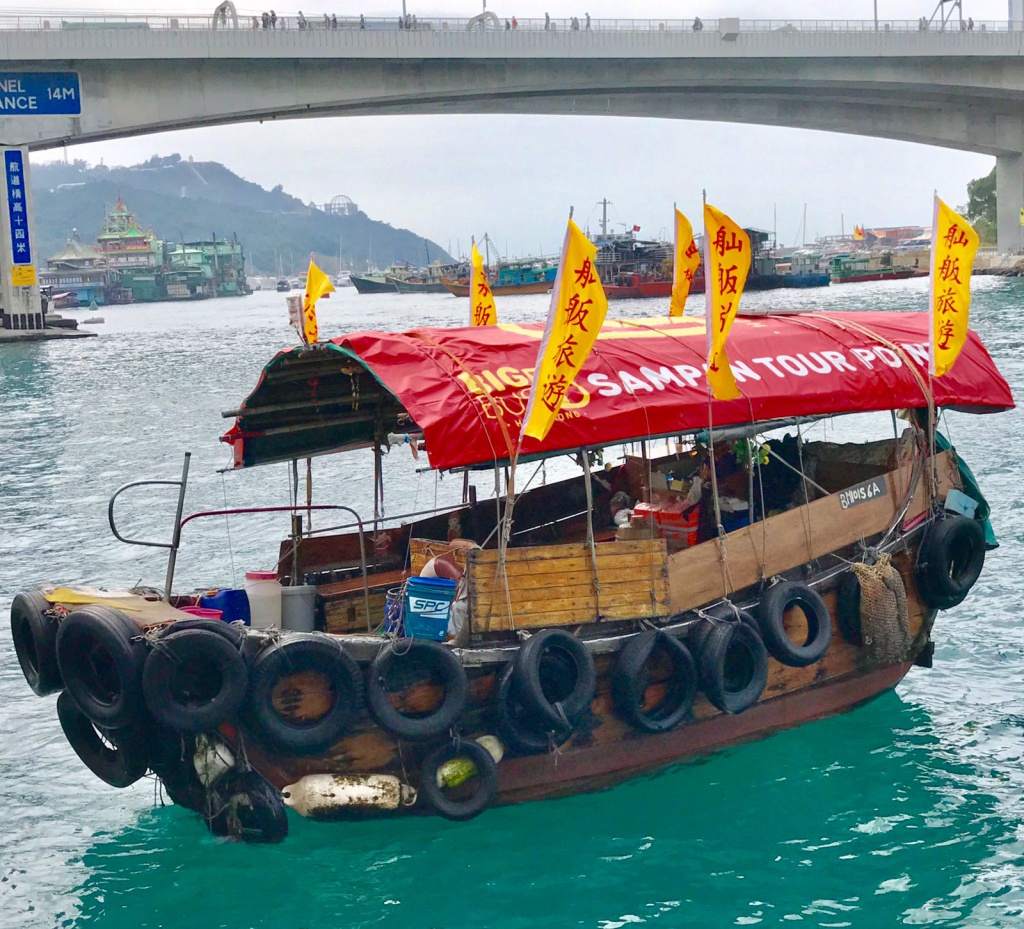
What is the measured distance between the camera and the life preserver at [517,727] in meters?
8.42

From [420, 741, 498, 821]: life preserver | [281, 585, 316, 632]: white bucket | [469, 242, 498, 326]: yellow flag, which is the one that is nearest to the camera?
[420, 741, 498, 821]: life preserver

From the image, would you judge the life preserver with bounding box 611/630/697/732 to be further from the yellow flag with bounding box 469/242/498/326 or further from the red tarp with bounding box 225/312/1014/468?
the yellow flag with bounding box 469/242/498/326

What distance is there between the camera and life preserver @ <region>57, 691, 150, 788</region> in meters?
8.21

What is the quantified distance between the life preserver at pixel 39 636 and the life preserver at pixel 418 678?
2133 millimetres

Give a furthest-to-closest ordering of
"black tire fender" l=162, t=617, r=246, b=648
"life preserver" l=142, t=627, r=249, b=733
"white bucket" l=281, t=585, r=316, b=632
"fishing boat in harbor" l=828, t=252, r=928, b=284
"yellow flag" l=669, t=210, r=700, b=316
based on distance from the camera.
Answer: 1. "fishing boat in harbor" l=828, t=252, r=928, b=284
2. "yellow flag" l=669, t=210, r=700, b=316
3. "white bucket" l=281, t=585, r=316, b=632
4. "black tire fender" l=162, t=617, r=246, b=648
5. "life preserver" l=142, t=627, r=249, b=733

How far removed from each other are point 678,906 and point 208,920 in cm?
299

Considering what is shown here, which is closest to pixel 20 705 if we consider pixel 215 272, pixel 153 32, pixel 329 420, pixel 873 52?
pixel 329 420

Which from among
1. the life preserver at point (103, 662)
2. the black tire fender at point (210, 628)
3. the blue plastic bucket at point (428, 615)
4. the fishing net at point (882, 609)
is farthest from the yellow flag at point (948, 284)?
the life preserver at point (103, 662)

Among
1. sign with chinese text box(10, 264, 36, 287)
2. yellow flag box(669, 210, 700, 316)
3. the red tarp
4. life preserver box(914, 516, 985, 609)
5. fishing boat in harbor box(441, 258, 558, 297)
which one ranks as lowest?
life preserver box(914, 516, 985, 609)

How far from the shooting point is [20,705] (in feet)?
38.5

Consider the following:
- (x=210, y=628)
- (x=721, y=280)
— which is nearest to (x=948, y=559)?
(x=721, y=280)

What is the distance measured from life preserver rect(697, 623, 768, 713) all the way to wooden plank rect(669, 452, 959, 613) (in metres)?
0.33

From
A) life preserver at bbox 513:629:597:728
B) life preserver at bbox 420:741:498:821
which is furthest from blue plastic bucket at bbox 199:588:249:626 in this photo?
life preserver at bbox 513:629:597:728

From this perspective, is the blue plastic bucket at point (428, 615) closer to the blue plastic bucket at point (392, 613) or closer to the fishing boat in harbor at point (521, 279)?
the blue plastic bucket at point (392, 613)
